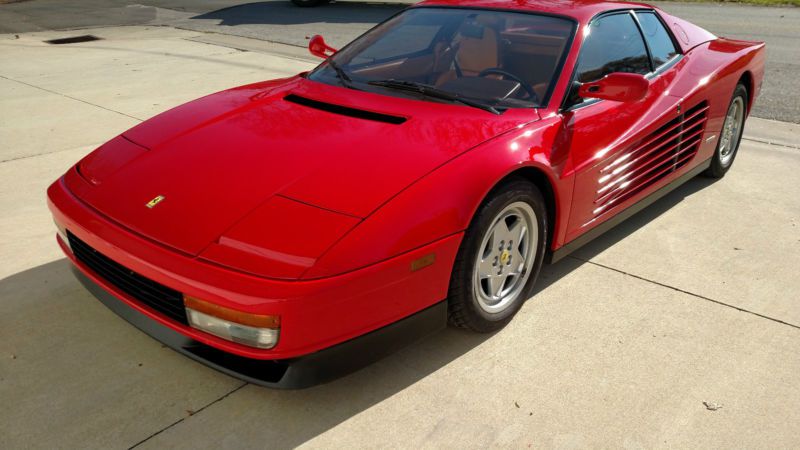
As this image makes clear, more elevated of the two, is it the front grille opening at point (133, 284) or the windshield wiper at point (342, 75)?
the windshield wiper at point (342, 75)

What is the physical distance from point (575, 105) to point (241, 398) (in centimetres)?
190

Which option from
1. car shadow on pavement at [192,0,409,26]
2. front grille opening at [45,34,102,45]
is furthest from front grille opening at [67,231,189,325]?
car shadow on pavement at [192,0,409,26]

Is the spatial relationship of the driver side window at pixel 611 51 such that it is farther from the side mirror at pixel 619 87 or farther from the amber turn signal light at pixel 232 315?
the amber turn signal light at pixel 232 315

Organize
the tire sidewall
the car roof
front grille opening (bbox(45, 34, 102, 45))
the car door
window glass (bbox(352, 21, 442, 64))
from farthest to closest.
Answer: front grille opening (bbox(45, 34, 102, 45)), the tire sidewall, window glass (bbox(352, 21, 442, 64)), the car roof, the car door

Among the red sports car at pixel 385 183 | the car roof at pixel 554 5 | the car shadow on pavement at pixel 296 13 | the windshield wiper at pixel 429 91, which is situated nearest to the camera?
the red sports car at pixel 385 183

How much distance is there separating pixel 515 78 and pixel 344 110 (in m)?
0.80

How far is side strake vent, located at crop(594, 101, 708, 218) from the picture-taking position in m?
3.26

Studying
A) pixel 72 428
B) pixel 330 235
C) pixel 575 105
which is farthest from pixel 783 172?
pixel 72 428

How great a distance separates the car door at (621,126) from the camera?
121 inches

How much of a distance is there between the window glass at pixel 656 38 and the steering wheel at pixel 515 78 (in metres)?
1.07

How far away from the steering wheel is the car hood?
6.3 inches

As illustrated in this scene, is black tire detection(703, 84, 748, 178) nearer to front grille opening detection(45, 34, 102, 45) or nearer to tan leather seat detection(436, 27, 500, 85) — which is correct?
tan leather seat detection(436, 27, 500, 85)

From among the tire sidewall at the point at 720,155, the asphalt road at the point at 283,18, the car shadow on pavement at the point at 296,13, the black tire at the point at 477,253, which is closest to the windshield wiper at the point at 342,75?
the black tire at the point at 477,253

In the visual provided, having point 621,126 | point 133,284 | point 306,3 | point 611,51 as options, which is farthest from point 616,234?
point 306,3
